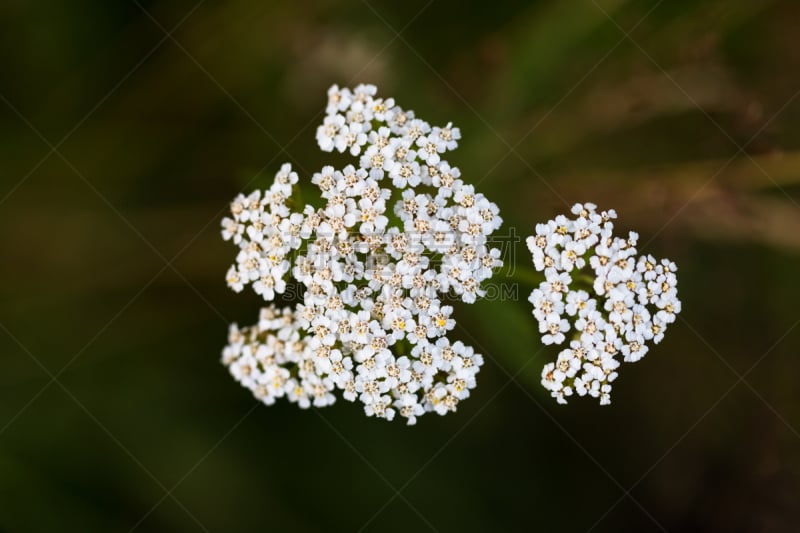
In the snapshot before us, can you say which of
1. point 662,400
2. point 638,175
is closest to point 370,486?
point 662,400

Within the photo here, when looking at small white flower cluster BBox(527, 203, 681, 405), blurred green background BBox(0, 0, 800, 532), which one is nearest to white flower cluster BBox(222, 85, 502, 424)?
small white flower cluster BBox(527, 203, 681, 405)

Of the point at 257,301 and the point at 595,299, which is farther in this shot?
the point at 257,301

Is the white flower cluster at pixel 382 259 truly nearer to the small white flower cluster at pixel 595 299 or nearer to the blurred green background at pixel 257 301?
the small white flower cluster at pixel 595 299

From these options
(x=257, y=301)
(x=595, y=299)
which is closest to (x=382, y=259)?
(x=595, y=299)

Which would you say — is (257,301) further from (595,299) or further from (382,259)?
(595,299)

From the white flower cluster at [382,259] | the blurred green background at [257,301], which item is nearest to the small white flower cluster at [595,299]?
the white flower cluster at [382,259]

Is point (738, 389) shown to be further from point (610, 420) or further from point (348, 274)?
point (348, 274)
